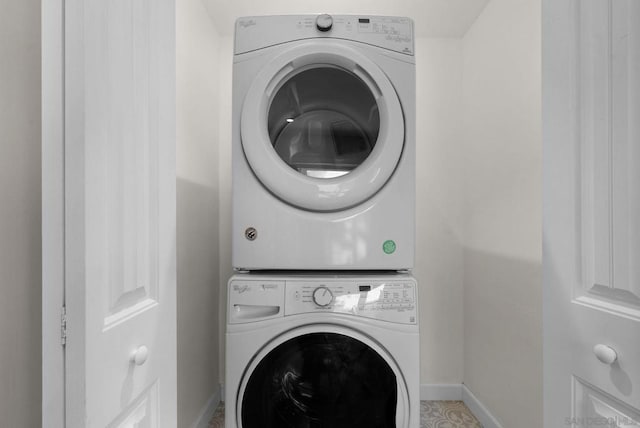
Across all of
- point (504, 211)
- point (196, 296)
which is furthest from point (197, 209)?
point (504, 211)

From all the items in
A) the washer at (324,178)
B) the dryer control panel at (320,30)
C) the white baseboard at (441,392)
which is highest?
the dryer control panel at (320,30)

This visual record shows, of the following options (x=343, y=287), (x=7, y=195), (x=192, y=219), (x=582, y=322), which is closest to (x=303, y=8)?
(x=192, y=219)

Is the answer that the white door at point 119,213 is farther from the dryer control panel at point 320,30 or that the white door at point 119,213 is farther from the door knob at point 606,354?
the door knob at point 606,354

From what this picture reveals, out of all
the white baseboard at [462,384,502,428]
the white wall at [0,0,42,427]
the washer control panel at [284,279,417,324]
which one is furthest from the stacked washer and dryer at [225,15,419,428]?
the white baseboard at [462,384,502,428]

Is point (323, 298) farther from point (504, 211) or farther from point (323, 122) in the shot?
point (504, 211)

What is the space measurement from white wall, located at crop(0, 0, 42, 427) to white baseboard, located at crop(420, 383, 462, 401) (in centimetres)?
194

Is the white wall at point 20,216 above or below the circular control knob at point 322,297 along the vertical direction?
above

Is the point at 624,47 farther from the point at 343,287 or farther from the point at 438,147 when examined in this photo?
the point at 438,147

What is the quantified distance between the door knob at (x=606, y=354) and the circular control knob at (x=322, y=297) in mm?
708

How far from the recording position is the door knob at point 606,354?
1.83ft

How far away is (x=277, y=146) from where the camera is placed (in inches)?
53.1

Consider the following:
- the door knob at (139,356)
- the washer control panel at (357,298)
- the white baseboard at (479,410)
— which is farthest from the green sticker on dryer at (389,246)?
the white baseboard at (479,410)

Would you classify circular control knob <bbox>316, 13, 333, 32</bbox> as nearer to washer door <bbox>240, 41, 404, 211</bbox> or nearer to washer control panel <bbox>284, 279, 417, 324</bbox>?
washer door <bbox>240, 41, 404, 211</bbox>

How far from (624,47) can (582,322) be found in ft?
1.46
